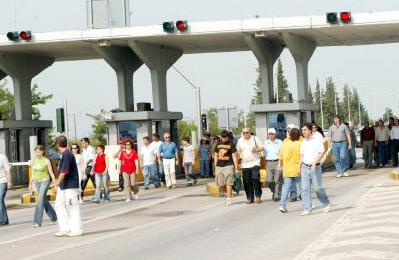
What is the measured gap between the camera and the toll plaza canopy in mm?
30359

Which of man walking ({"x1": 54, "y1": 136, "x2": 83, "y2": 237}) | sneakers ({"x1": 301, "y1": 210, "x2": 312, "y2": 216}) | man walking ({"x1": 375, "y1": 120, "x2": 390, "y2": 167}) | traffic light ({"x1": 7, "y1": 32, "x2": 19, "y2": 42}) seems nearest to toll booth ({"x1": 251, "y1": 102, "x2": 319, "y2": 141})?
man walking ({"x1": 375, "y1": 120, "x2": 390, "y2": 167})

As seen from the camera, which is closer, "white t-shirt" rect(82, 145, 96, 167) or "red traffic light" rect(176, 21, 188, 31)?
"white t-shirt" rect(82, 145, 96, 167)

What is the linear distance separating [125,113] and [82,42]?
2939 mm

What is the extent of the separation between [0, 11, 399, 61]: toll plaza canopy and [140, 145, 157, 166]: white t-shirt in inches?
184

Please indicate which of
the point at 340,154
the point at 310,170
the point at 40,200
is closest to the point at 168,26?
the point at 340,154

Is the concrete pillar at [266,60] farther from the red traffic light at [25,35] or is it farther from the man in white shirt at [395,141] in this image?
the red traffic light at [25,35]

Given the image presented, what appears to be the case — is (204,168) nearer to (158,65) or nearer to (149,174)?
(158,65)

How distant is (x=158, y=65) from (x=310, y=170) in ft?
63.9

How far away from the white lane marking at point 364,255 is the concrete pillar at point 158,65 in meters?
23.8

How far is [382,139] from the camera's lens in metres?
32.5

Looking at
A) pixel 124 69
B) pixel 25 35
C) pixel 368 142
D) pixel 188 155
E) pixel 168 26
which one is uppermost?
pixel 25 35

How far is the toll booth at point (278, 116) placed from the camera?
3297cm

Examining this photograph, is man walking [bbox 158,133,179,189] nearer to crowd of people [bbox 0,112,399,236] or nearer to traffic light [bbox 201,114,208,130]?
crowd of people [bbox 0,112,399,236]

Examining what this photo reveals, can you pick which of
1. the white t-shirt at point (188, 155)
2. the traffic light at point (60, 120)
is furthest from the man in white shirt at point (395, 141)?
the traffic light at point (60, 120)
